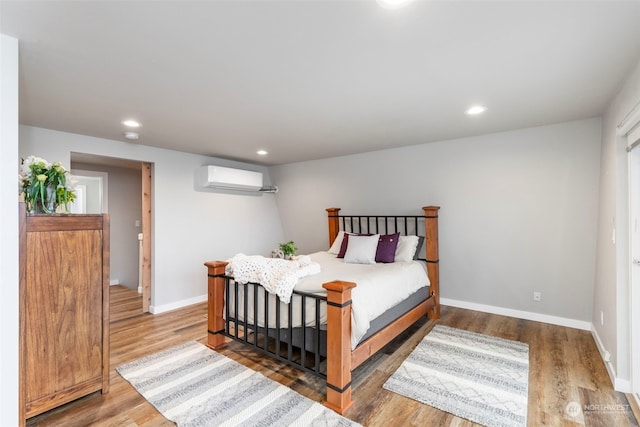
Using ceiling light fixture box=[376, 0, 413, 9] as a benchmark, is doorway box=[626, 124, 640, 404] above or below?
below

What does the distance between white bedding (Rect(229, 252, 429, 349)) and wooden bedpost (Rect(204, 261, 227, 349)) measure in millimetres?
132

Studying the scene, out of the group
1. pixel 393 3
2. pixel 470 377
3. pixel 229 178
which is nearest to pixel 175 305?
pixel 229 178

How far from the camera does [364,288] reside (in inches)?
98.7

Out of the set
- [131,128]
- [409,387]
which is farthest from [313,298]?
[131,128]

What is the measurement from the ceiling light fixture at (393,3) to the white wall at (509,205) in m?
2.93

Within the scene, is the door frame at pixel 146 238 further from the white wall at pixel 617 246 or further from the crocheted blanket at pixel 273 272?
the white wall at pixel 617 246

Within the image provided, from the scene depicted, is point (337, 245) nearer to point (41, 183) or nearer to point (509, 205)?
point (509, 205)

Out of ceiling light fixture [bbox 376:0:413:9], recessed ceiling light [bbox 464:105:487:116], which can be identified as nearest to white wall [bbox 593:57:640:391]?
recessed ceiling light [bbox 464:105:487:116]

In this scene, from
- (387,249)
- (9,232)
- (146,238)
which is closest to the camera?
(9,232)

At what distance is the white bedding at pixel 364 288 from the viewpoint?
7.61ft

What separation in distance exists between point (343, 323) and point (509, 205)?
280cm

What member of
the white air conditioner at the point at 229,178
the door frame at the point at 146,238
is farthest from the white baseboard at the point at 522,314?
the door frame at the point at 146,238

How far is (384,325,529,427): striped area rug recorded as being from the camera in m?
2.05

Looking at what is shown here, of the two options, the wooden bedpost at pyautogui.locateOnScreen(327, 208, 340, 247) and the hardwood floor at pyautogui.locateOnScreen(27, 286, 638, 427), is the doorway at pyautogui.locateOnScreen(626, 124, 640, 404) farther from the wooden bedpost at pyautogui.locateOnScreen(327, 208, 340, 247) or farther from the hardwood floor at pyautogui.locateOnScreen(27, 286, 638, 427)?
the wooden bedpost at pyautogui.locateOnScreen(327, 208, 340, 247)
